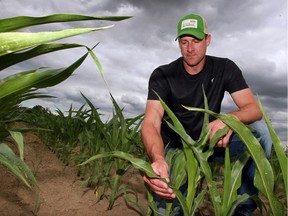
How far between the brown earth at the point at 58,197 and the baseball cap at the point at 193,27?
936 mm

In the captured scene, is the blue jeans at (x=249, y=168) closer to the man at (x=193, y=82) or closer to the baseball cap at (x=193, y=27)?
the man at (x=193, y=82)

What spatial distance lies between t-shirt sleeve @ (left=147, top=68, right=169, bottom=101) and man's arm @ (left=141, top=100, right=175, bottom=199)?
0.06 m

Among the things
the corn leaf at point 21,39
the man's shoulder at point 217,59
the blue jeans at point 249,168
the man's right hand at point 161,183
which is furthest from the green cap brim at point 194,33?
the corn leaf at point 21,39

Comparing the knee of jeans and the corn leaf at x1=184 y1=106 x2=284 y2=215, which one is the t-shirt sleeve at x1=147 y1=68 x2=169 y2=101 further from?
the corn leaf at x1=184 y1=106 x2=284 y2=215

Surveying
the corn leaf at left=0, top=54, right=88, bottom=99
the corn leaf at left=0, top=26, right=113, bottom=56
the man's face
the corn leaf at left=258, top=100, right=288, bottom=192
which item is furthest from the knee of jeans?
the corn leaf at left=0, top=26, right=113, bottom=56

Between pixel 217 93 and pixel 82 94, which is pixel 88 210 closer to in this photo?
pixel 82 94

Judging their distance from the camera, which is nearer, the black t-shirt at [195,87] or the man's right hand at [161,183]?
the man's right hand at [161,183]

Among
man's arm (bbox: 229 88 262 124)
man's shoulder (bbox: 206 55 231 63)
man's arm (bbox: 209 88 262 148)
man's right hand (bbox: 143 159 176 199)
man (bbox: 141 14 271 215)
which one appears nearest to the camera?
man's right hand (bbox: 143 159 176 199)

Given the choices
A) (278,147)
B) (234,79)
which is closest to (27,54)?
(278,147)

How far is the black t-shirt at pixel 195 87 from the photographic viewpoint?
5.64 ft

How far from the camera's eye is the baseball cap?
1.69 m

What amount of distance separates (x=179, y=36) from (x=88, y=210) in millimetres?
1030

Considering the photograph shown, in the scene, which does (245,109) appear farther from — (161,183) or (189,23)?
(161,183)

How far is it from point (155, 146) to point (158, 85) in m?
0.49
